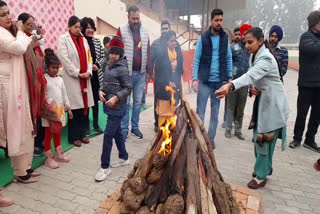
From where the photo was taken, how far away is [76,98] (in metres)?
4.23

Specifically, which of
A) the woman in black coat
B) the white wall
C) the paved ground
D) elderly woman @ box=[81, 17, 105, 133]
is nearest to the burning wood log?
the paved ground

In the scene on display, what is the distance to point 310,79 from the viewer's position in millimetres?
4262

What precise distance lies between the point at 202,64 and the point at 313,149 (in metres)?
2.69

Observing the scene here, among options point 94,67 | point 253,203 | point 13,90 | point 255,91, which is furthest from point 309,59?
point 13,90

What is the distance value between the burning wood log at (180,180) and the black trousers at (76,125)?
7.22 ft

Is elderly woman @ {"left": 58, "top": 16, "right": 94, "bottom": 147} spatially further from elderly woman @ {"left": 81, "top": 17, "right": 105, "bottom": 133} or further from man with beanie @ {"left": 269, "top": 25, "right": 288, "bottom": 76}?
man with beanie @ {"left": 269, "top": 25, "right": 288, "bottom": 76}

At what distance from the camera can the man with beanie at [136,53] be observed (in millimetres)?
4328

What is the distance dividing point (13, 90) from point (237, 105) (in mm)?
4050

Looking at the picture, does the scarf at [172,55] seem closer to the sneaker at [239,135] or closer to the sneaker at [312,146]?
the sneaker at [239,135]

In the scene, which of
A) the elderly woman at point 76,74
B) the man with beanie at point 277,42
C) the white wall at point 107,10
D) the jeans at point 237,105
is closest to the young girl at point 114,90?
the elderly woman at point 76,74

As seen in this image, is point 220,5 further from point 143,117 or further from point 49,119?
point 49,119

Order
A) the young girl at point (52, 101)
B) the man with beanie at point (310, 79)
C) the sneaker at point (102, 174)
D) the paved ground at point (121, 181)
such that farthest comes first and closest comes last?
1. the man with beanie at point (310, 79)
2. the young girl at point (52, 101)
3. the sneaker at point (102, 174)
4. the paved ground at point (121, 181)

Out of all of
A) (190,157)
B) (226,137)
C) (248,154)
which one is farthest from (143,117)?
(190,157)

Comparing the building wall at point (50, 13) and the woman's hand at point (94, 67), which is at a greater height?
the building wall at point (50, 13)
